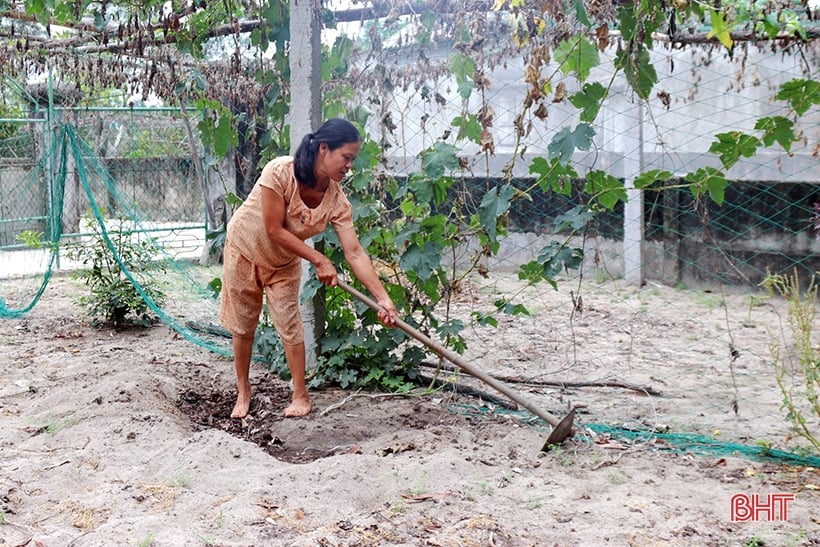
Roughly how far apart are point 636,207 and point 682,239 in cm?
59

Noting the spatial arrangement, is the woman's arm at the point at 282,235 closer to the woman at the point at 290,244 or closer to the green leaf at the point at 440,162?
the woman at the point at 290,244

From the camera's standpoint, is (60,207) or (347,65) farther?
(60,207)

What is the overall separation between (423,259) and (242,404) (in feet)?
4.17

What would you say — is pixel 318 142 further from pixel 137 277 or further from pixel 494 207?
pixel 137 277

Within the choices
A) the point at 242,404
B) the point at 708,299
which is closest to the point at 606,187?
the point at 242,404

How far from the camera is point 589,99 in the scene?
407 centimetres

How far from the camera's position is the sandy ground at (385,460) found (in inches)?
115

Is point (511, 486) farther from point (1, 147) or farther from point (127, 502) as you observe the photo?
point (1, 147)

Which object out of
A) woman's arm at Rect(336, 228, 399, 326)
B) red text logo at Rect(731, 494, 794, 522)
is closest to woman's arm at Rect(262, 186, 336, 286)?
woman's arm at Rect(336, 228, 399, 326)

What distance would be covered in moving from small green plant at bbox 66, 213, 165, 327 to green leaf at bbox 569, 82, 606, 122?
3921 millimetres

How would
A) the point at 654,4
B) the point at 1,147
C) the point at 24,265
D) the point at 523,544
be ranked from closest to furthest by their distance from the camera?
the point at 523,544 < the point at 654,4 < the point at 24,265 < the point at 1,147

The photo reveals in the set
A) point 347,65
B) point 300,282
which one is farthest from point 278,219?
point 347,65

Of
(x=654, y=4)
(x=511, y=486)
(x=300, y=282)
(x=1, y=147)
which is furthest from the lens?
(x=1, y=147)

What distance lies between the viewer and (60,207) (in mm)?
6789
